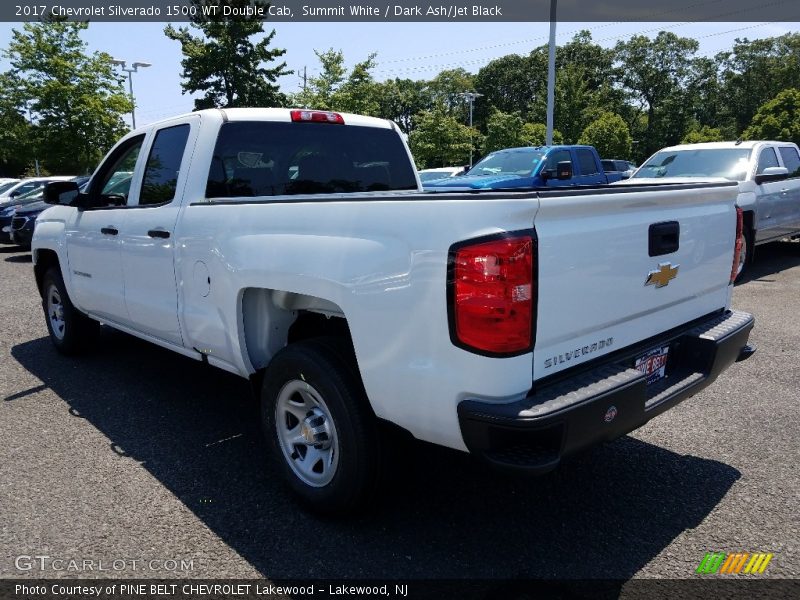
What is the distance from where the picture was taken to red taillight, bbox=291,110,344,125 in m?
4.21

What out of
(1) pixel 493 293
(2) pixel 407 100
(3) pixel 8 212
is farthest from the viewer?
(2) pixel 407 100

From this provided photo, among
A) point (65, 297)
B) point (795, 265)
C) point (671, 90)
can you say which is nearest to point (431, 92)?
point (671, 90)

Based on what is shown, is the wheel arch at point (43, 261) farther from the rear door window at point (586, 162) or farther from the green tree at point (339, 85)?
the green tree at point (339, 85)

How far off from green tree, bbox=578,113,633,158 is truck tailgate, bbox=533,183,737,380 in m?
42.9

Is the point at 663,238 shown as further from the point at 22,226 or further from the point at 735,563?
the point at 22,226

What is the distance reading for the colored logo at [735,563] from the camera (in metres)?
2.65

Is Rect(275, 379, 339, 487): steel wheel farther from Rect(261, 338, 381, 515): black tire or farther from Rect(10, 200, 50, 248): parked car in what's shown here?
Rect(10, 200, 50, 248): parked car

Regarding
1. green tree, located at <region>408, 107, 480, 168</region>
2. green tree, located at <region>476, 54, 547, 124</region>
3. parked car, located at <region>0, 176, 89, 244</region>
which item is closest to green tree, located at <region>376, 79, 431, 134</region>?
green tree, located at <region>476, 54, 547, 124</region>

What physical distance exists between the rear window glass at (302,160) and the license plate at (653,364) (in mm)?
2322

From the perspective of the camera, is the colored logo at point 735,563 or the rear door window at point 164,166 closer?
the colored logo at point 735,563

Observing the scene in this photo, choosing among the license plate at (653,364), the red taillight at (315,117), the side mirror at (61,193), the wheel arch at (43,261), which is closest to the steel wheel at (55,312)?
the wheel arch at (43,261)

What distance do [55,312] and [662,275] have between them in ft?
18.1

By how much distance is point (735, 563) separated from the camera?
2691mm

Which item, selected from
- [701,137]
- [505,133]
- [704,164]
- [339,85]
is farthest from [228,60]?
[701,137]
